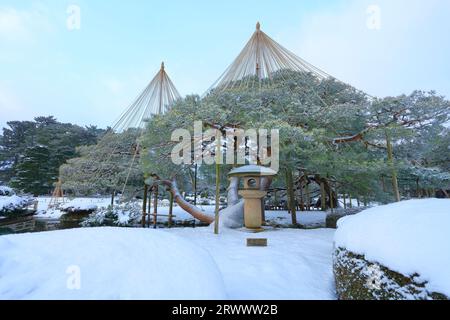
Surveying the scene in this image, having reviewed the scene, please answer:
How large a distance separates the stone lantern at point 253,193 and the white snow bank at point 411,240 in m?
3.79

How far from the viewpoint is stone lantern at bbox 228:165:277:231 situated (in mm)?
5773

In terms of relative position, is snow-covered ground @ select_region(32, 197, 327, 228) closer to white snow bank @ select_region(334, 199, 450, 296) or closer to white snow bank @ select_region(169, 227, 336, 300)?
white snow bank @ select_region(169, 227, 336, 300)

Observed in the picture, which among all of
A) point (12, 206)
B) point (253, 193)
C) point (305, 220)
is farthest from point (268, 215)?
point (12, 206)

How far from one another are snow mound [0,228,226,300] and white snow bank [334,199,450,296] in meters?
1.06

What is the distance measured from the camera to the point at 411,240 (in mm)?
1390

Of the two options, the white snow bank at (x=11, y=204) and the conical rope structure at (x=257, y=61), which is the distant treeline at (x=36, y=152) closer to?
the white snow bank at (x=11, y=204)

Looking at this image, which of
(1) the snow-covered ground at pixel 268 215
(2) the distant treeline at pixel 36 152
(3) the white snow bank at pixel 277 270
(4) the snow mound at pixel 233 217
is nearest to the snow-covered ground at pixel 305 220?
(1) the snow-covered ground at pixel 268 215

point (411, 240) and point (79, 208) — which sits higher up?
point (411, 240)

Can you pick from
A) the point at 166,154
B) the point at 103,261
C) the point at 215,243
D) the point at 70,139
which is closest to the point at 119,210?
the point at 166,154

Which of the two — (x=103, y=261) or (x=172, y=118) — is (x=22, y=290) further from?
(x=172, y=118)

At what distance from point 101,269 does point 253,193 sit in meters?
4.59

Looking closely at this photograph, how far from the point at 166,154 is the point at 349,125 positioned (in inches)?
202

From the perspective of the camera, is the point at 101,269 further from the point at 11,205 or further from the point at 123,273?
the point at 11,205

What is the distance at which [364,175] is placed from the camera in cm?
679
